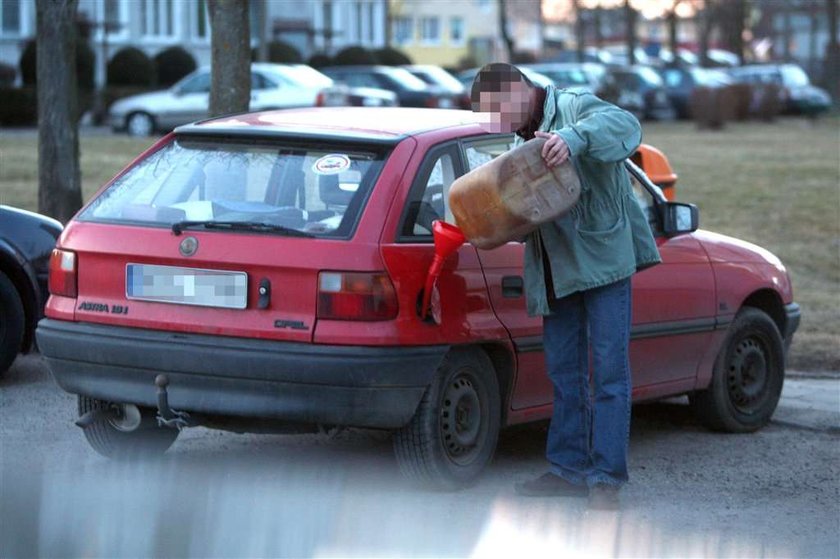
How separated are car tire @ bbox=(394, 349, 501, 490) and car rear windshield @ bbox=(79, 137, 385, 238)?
0.74m

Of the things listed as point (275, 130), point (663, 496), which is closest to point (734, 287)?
point (663, 496)

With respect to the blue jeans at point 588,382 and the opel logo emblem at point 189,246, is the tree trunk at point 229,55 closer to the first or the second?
the opel logo emblem at point 189,246

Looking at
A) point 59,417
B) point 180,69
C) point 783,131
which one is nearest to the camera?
point 59,417

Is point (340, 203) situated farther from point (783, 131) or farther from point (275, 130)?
point (783, 131)

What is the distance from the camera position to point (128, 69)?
41.1 metres

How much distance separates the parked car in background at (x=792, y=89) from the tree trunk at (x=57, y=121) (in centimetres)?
3448

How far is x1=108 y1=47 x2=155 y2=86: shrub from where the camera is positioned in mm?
41062

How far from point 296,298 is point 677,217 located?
2.32 m

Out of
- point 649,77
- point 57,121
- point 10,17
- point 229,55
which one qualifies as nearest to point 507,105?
point 229,55

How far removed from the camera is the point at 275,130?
20.0ft

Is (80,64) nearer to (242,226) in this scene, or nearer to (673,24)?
(673,24)

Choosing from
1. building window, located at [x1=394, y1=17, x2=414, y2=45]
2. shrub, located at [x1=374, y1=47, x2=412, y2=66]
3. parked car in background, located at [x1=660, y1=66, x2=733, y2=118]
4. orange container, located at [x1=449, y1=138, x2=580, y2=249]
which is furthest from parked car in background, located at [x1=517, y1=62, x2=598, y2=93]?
building window, located at [x1=394, y1=17, x2=414, y2=45]

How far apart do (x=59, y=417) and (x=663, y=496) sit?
304 cm

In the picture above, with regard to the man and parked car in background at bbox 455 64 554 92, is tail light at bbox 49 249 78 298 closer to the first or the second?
the man
